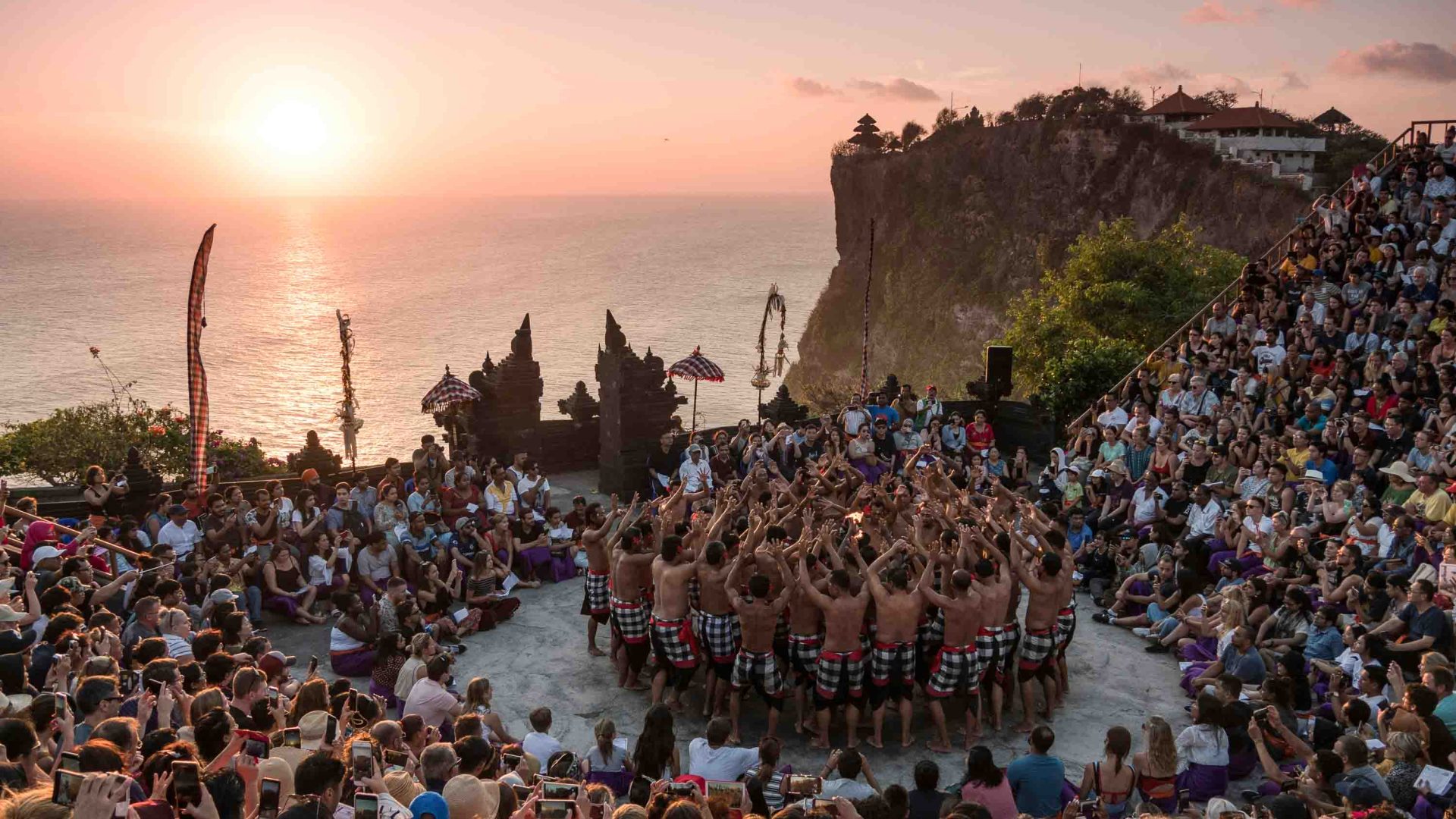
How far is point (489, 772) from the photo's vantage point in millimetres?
7824

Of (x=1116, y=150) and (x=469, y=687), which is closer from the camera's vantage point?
(x=469, y=687)

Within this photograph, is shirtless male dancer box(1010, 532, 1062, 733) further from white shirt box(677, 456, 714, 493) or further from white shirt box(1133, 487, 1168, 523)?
white shirt box(677, 456, 714, 493)

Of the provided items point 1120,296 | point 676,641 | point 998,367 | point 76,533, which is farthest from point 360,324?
point 676,641

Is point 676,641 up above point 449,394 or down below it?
below

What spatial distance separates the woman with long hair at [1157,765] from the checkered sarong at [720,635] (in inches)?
144

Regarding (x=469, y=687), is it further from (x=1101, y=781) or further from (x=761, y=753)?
(x=1101, y=781)

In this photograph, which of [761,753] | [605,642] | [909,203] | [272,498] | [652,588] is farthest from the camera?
[909,203]

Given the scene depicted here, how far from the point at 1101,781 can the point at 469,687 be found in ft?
16.0

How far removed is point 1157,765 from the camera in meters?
8.36

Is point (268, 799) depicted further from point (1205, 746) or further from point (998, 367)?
point (998, 367)

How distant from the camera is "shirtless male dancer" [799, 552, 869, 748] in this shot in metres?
9.72

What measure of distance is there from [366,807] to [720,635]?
5357 millimetres

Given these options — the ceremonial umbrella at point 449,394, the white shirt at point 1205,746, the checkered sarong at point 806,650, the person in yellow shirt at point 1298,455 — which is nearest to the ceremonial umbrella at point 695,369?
the ceremonial umbrella at point 449,394

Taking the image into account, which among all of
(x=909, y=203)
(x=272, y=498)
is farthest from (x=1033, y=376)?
(x=909, y=203)
